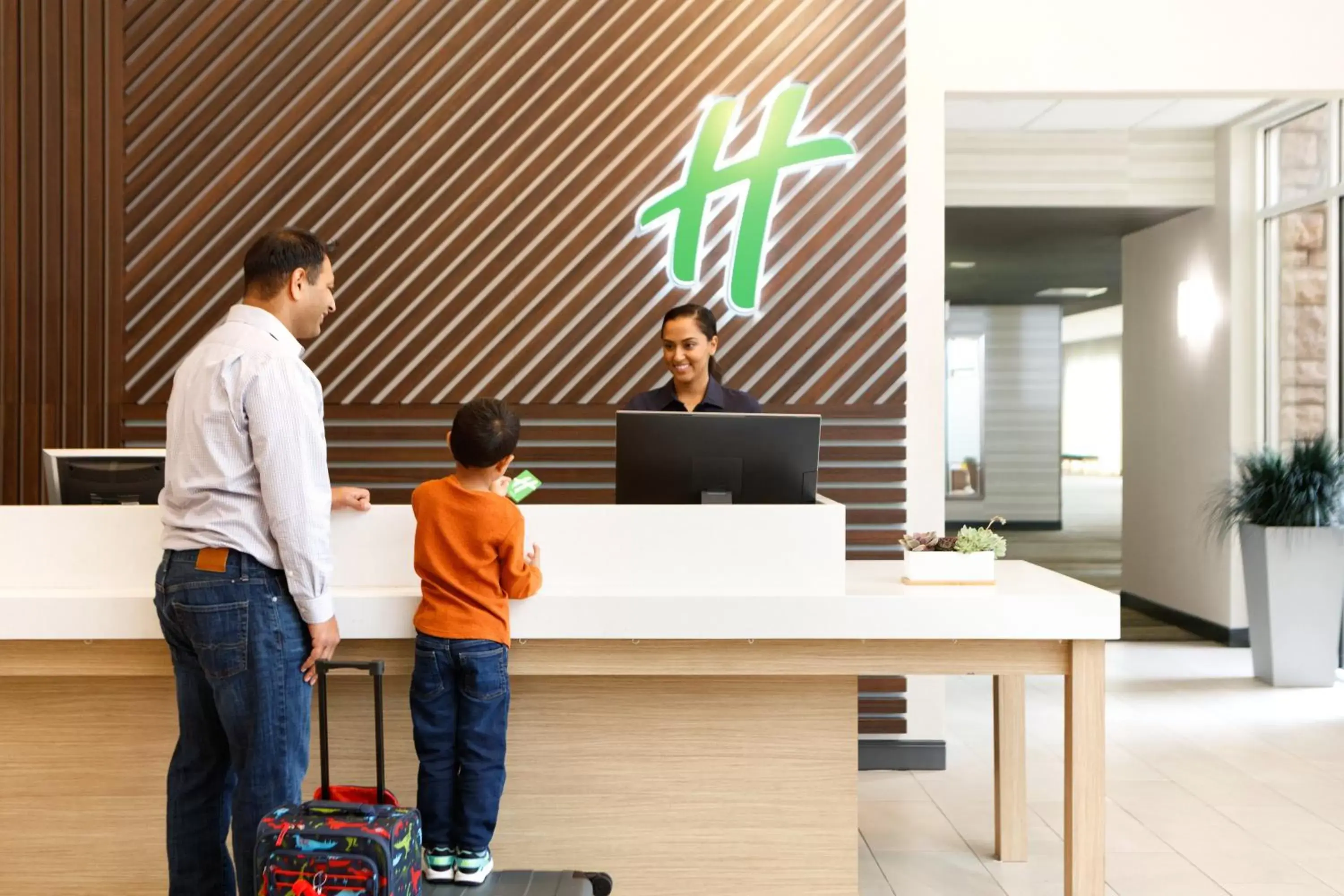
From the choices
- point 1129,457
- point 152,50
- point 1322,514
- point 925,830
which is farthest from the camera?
point 1129,457

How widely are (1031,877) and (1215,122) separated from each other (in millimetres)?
5778

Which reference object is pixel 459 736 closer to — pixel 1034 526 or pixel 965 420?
pixel 965 420

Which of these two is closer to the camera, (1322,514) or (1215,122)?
(1322,514)

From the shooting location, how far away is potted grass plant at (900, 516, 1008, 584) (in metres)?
3.42

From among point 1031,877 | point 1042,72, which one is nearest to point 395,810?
point 1031,877

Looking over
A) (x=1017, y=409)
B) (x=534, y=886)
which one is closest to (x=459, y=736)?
(x=534, y=886)

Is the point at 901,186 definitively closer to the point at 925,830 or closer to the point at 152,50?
the point at 925,830

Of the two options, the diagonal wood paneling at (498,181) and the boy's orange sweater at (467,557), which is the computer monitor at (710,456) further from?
the diagonal wood paneling at (498,181)

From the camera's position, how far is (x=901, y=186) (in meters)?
5.17

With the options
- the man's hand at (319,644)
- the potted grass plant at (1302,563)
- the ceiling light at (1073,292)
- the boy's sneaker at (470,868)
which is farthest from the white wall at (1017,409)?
the man's hand at (319,644)

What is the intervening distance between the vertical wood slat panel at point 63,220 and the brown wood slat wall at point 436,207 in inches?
0.4

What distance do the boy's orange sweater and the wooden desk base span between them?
0.41 metres

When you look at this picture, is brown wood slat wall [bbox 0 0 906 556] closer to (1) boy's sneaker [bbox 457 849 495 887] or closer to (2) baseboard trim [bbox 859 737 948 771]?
(2) baseboard trim [bbox 859 737 948 771]

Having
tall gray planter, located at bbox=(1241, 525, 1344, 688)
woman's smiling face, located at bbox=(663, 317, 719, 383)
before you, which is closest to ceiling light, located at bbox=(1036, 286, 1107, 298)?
tall gray planter, located at bbox=(1241, 525, 1344, 688)
